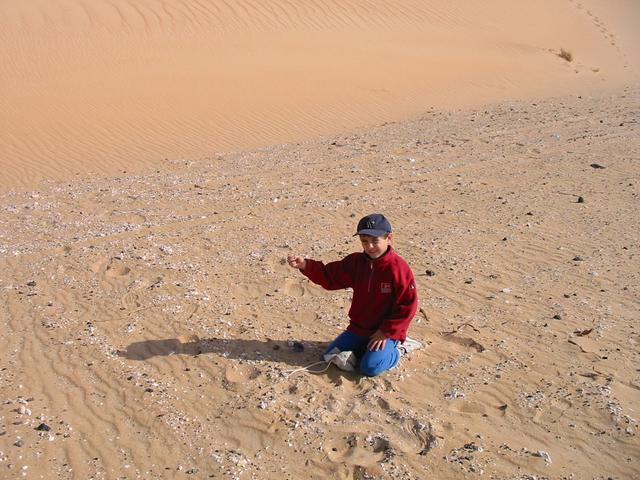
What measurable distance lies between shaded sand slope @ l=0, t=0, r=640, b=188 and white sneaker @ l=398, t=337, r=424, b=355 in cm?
715

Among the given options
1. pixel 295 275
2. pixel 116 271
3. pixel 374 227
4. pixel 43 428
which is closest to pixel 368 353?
pixel 374 227

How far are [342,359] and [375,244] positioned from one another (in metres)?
0.86

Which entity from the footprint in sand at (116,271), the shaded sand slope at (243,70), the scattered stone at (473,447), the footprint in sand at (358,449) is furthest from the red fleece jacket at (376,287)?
the shaded sand slope at (243,70)

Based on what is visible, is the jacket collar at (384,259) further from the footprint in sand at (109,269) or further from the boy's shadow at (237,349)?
the footprint in sand at (109,269)

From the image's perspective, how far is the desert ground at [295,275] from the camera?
3994 mm

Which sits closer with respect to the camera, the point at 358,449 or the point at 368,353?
the point at 358,449

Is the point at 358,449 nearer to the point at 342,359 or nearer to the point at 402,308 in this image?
the point at 342,359

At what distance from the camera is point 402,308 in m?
4.43

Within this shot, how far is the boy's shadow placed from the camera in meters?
4.86

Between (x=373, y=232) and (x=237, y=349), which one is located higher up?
(x=373, y=232)

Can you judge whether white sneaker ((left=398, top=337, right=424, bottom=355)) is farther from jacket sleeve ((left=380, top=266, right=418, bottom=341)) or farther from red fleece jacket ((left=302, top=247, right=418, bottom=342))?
jacket sleeve ((left=380, top=266, right=418, bottom=341))

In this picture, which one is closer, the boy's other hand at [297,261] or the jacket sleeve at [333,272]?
the boy's other hand at [297,261]

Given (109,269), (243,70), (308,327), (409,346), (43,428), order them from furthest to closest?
1. (243,70)
2. (109,269)
3. (308,327)
4. (409,346)
5. (43,428)

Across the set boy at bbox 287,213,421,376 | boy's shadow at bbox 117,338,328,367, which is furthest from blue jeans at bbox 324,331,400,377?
boy's shadow at bbox 117,338,328,367
